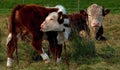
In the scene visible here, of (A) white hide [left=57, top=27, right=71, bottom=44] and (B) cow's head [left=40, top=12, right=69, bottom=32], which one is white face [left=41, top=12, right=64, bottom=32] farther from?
(A) white hide [left=57, top=27, right=71, bottom=44]

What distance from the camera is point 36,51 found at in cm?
984

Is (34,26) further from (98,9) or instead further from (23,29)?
(98,9)

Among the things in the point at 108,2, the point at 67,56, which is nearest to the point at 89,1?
the point at 108,2

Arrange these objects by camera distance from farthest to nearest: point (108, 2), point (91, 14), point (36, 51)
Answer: point (108, 2) < point (91, 14) < point (36, 51)

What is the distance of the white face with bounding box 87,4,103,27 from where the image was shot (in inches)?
441

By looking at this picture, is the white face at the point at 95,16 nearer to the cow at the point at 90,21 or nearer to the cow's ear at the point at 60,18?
the cow at the point at 90,21

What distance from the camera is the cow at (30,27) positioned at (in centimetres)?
927

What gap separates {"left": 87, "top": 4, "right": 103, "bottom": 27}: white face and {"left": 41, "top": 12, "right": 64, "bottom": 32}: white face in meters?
1.80

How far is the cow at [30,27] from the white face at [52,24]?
129 millimetres

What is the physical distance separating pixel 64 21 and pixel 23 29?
2.84ft

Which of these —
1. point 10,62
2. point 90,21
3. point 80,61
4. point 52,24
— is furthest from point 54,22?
point 90,21

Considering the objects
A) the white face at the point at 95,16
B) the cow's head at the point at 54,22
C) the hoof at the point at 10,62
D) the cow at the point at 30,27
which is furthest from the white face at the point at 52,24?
the white face at the point at 95,16

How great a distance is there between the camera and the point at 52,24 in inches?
367

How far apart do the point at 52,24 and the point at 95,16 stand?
2790 millimetres
